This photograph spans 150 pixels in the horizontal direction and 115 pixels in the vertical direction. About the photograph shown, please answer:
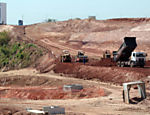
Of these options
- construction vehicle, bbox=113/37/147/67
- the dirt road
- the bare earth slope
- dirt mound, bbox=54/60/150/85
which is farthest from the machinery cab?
the bare earth slope

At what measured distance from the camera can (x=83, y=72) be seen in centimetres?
4922

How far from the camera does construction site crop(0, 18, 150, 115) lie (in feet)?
89.6

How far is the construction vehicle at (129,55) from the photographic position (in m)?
45.1

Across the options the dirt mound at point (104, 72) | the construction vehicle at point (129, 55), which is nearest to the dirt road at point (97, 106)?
the dirt mound at point (104, 72)

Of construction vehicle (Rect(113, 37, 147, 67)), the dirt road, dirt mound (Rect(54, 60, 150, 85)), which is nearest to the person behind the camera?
the dirt road

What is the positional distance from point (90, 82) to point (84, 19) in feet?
219

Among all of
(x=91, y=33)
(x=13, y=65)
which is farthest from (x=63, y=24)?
(x=13, y=65)

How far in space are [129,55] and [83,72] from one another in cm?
620

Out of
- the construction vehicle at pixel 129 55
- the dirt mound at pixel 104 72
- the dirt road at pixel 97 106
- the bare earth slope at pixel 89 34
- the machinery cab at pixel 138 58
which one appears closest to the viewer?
the dirt road at pixel 97 106

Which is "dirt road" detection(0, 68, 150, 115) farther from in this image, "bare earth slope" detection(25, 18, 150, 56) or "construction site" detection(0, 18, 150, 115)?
"bare earth slope" detection(25, 18, 150, 56)

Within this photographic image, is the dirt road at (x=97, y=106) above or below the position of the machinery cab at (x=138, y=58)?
below

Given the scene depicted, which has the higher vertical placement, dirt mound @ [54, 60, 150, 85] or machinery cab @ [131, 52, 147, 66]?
machinery cab @ [131, 52, 147, 66]

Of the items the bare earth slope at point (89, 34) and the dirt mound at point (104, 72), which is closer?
the dirt mound at point (104, 72)

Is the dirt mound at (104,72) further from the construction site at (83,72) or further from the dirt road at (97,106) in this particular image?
the dirt road at (97,106)
